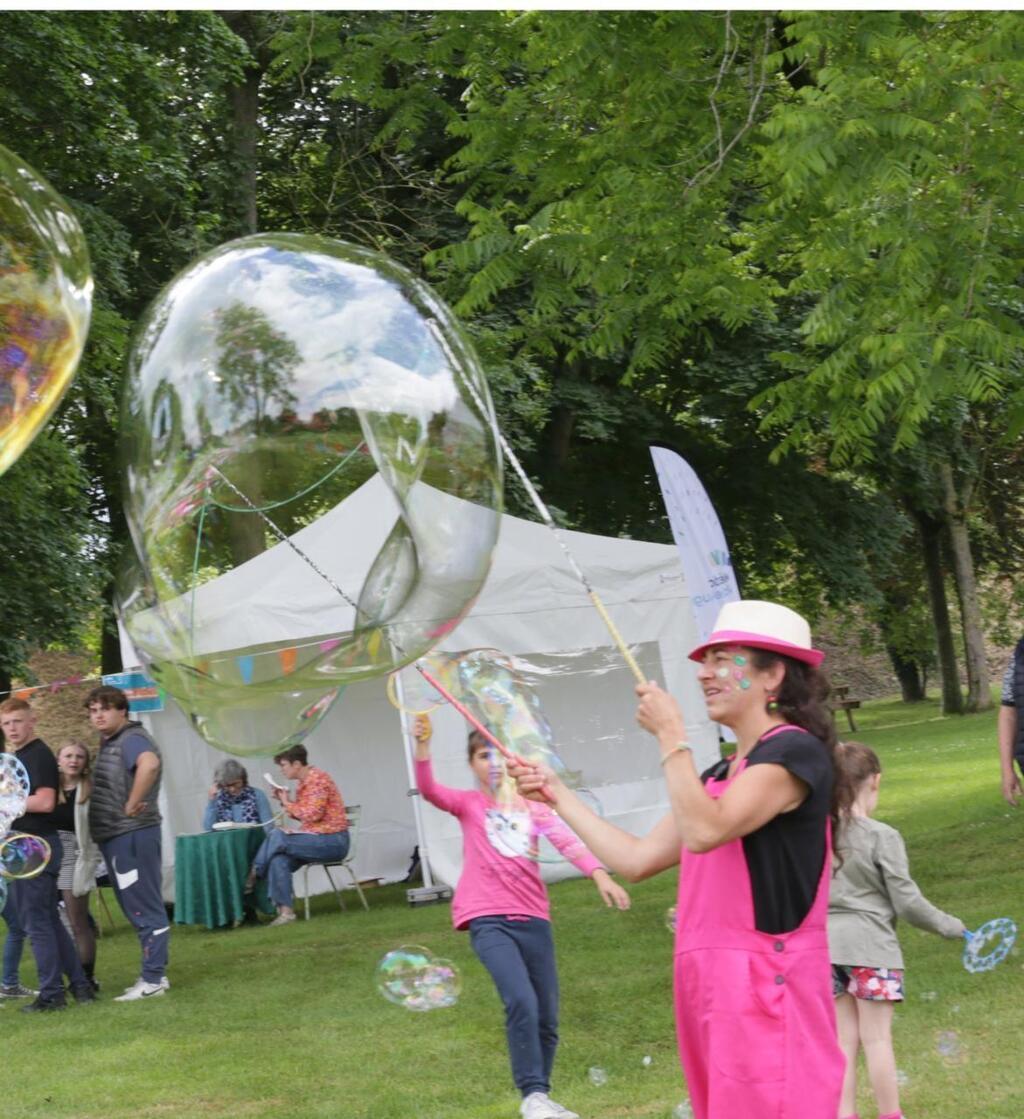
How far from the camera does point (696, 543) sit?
8148mm

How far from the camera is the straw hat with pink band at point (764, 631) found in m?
3.43

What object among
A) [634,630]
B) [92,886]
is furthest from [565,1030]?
[634,630]

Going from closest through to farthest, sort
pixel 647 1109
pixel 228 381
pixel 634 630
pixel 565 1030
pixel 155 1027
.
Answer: pixel 228 381 < pixel 647 1109 < pixel 565 1030 < pixel 155 1027 < pixel 634 630

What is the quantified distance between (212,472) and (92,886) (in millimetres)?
7426

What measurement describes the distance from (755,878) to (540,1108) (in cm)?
311

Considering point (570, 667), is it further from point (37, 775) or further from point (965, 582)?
point (965, 582)

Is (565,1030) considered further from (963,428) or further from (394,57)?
(963,428)

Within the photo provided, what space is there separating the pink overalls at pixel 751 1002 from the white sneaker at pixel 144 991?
25.6ft

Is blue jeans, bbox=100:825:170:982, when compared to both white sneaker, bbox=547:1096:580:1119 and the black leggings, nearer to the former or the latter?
the black leggings

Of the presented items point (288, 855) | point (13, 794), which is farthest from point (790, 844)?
point (288, 855)

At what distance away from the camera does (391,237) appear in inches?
798

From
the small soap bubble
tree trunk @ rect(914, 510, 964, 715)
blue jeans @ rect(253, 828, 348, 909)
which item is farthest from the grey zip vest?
tree trunk @ rect(914, 510, 964, 715)

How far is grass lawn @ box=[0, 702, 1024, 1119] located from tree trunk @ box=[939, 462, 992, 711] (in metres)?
18.6

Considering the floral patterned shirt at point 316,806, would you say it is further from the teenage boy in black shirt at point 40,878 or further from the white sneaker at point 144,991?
the teenage boy in black shirt at point 40,878
